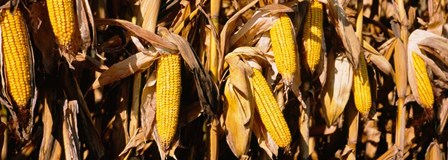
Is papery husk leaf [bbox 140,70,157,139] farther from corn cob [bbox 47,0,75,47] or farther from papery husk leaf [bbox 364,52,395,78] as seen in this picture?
papery husk leaf [bbox 364,52,395,78]

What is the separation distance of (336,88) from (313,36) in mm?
373

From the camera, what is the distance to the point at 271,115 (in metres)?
3.18

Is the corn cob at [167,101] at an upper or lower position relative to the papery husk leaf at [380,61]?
upper

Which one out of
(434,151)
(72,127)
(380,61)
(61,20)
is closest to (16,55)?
(61,20)

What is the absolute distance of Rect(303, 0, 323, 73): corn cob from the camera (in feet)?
11.3

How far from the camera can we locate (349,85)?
12.1ft

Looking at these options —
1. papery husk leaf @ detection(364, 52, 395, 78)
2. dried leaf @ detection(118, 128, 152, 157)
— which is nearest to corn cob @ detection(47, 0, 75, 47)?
dried leaf @ detection(118, 128, 152, 157)

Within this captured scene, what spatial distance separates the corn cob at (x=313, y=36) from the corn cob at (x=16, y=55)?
127cm

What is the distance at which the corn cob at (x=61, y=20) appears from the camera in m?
2.85

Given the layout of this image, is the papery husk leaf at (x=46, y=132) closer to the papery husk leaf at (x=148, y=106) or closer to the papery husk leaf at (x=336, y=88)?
the papery husk leaf at (x=148, y=106)

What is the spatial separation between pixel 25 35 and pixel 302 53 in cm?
128

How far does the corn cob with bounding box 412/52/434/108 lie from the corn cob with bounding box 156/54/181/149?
138 centimetres

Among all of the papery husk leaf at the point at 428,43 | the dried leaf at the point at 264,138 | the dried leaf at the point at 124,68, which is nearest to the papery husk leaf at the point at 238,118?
the dried leaf at the point at 264,138

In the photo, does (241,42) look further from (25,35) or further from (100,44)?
(25,35)
